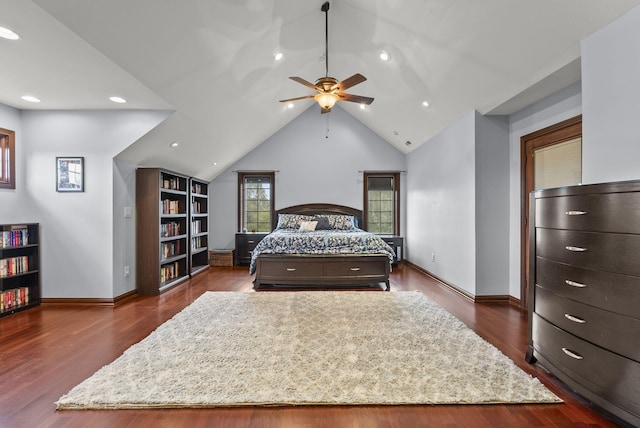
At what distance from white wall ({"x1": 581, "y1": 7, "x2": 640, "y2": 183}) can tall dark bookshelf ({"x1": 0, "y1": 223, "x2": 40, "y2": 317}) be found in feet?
17.4

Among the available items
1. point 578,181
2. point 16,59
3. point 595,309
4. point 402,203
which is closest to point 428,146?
point 402,203

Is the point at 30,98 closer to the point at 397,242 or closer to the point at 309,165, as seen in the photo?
the point at 309,165

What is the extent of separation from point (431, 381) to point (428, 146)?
4.15m

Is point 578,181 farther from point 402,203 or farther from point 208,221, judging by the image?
point 208,221

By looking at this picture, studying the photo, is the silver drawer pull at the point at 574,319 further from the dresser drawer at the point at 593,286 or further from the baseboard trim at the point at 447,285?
the baseboard trim at the point at 447,285

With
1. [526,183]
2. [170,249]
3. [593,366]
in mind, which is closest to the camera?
[593,366]

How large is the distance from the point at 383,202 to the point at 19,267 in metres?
5.70

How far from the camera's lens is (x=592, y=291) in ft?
5.28

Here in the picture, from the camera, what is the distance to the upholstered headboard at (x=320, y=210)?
20.7ft

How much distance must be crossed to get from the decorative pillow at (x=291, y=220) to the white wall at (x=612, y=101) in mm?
4415

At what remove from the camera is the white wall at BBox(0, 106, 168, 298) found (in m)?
3.46

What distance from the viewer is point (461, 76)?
10.6 ft

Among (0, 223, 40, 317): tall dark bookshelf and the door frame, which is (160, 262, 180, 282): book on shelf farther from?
the door frame

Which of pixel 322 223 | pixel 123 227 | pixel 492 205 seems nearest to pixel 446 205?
pixel 492 205
